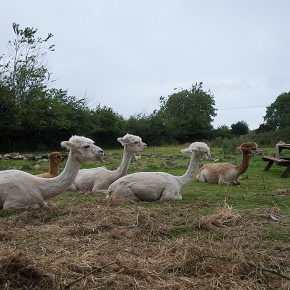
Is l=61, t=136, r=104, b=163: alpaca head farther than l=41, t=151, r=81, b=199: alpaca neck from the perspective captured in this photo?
Yes

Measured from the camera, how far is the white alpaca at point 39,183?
716 cm

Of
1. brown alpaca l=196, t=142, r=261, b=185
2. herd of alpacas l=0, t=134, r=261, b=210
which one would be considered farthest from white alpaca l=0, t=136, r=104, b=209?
brown alpaca l=196, t=142, r=261, b=185

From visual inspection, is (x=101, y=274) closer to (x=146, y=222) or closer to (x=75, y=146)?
(x=146, y=222)

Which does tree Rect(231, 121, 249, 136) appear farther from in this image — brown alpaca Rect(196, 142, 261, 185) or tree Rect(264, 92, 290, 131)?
brown alpaca Rect(196, 142, 261, 185)

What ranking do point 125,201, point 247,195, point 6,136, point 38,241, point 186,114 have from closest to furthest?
point 38,241, point 125,201, point 247,195, point 6,136, point 186,114

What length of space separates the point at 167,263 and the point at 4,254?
151cm

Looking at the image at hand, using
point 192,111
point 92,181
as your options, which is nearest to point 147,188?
point 92,181

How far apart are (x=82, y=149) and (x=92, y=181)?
336 cm

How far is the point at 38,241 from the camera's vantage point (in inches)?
197

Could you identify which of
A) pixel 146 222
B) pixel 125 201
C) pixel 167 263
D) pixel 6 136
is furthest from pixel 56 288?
pixel 6 136

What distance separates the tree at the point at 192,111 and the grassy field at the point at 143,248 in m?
55.9

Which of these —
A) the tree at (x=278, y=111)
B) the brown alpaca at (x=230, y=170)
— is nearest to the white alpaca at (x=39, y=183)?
the brown alpaca at (x=230, y=170)

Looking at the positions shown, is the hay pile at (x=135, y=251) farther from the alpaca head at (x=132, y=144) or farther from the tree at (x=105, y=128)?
the tree at (x=105, y=128)

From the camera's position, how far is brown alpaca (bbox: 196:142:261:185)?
12.6 meters
